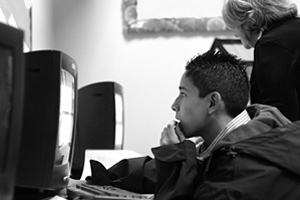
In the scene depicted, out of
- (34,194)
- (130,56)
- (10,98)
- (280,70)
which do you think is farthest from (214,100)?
(130,56)

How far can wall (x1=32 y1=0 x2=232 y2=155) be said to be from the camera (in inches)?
127

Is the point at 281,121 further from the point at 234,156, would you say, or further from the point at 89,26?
the point at 89,26

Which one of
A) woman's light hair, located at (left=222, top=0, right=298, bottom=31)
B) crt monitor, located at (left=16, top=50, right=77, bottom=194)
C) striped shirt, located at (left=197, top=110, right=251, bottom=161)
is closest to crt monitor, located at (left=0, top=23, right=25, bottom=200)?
crt monitor, located at (left=16, top=50, right=77, bottom=194)

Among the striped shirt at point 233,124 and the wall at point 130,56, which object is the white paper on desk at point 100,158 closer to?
the striped shirt at point 233,124

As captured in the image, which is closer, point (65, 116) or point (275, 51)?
point (65, 116)

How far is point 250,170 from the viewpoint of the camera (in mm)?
1109

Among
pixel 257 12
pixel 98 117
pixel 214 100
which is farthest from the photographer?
pixel 98 117

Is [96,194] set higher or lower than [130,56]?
lower

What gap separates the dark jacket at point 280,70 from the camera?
164 centimetres

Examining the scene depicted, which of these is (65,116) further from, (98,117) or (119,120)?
(119,120)

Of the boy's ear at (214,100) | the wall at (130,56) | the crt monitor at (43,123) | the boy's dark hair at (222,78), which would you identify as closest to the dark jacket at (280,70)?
the boy's dark hair at (222,78)

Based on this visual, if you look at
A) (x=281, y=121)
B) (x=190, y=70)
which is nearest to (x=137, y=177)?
(x=190, y=70)

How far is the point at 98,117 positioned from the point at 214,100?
2.73 feet

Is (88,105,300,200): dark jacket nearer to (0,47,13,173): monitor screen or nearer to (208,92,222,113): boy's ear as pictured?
(208,92,222,113): boy's ear
